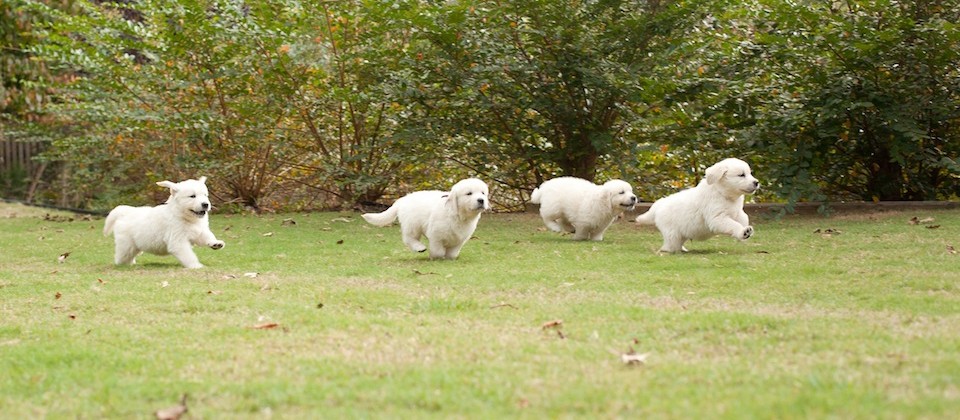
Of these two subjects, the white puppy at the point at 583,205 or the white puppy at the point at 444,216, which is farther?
the white puppy at the point at 583,205

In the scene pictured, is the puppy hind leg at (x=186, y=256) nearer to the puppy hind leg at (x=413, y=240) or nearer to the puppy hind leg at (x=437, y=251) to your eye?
the puppy hind leg at (x=413, y=240)

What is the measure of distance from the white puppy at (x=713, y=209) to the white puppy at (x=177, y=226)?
411 centimetres

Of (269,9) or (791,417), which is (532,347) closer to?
(791,417)

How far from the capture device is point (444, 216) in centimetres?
923

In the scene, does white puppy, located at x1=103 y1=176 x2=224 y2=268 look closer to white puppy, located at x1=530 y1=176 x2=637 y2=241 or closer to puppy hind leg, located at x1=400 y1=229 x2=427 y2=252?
puppy hind leg, located at x1=400 y1=229 x2=427 y2=252

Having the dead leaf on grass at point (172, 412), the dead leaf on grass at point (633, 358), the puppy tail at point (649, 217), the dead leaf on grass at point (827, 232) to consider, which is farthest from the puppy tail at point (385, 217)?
the dead leaf on grass at point (172, 412)

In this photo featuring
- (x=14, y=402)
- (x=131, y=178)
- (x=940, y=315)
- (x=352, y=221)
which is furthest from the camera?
(x=131, y=178)

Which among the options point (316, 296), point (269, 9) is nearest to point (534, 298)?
point (316, 296)

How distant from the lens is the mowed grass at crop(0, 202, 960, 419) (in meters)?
Answer: 4.01

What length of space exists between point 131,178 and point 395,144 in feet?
22.2

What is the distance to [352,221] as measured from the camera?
14625 millimetres

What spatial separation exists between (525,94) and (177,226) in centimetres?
642

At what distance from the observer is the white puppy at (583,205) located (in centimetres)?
1098

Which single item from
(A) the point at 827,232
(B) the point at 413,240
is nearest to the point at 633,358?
(B) the point at 413,240
